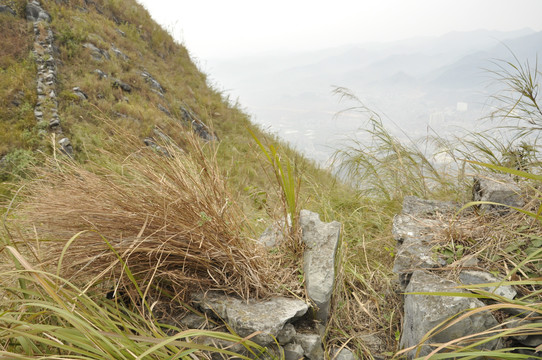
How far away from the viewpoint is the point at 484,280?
1.27 m

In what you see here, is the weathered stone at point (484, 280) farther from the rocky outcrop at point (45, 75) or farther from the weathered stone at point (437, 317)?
the rocky outcrop at point (45, 75)

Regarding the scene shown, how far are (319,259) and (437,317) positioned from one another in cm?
60

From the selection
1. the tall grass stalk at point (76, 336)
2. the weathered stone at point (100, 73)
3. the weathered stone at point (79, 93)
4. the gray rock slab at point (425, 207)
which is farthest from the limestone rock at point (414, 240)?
the weathered stone at point (100, 73)

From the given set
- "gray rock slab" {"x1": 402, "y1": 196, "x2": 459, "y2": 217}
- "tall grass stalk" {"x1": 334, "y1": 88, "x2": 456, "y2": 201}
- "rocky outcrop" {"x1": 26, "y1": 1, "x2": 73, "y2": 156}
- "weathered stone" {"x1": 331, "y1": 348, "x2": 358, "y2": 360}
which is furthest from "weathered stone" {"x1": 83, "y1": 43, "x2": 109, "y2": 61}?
"weathered stone" {"x1": 331, "y1": 348, "x2": 358, "y2": 360}

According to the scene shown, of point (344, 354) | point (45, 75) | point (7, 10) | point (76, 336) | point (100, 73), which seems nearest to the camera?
point (76, 336)

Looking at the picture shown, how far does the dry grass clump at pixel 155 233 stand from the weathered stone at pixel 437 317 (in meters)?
0.60

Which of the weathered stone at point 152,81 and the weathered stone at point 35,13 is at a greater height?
the weathered stone at point 35,13

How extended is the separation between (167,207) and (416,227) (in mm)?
1402

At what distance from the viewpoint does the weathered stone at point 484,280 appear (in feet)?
3.97

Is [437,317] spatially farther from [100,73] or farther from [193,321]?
[100,73]

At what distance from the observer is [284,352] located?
49.2 inches

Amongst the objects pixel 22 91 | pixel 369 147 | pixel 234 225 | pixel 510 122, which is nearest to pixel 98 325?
pixel 234 225

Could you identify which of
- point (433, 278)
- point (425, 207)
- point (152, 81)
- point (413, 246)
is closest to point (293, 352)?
point (433, 278)

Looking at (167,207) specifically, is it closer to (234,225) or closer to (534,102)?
(234,225)
